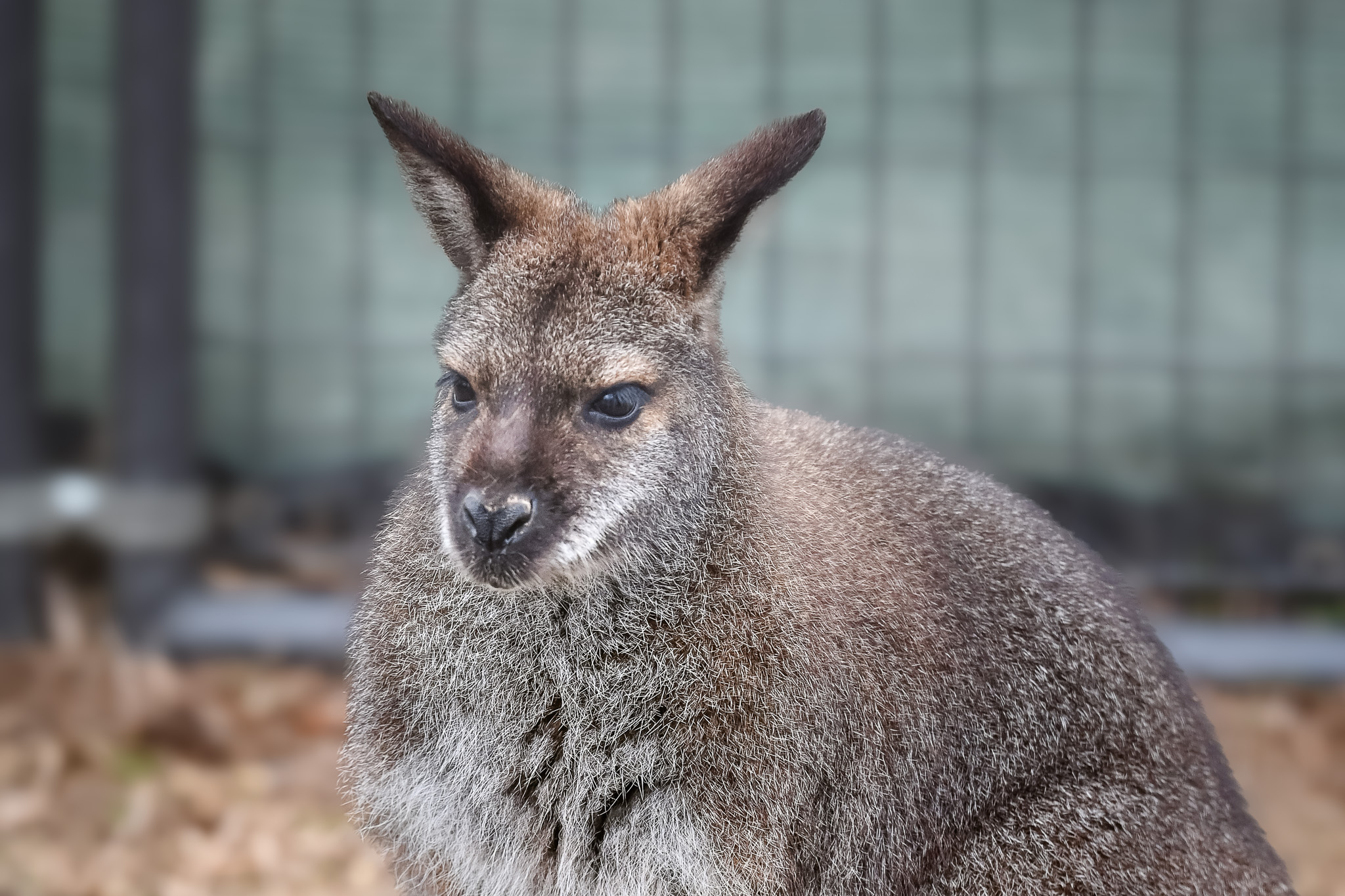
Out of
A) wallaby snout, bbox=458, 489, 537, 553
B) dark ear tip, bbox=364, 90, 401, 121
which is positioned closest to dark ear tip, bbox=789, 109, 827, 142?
dark ear tip, bbox=364, 90, 401, 121

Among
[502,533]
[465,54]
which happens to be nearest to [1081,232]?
[465,54]

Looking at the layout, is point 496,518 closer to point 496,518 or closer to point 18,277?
point 496,518

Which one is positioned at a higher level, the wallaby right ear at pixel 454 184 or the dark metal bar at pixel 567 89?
the dark metal bar at pixel 567 89

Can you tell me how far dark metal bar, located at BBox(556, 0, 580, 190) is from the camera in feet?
20.3

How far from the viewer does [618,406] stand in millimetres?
2713

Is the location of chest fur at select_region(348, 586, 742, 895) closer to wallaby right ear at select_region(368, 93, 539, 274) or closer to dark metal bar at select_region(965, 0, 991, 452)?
wallaby right ear at select_region(368, 93, 539, 274)

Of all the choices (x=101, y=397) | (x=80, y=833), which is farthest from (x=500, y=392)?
(x=101, y=397)

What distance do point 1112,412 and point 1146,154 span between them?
1361mm

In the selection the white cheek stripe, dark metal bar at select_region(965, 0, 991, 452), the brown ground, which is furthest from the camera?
dark metal bar at select_region(965, 0, 991, 452)

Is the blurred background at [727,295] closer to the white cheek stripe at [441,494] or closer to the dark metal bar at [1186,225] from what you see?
the dark metal bar at [1186,225]

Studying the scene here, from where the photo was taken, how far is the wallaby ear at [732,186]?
2693 mm

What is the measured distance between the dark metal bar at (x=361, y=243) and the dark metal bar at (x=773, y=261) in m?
2.05

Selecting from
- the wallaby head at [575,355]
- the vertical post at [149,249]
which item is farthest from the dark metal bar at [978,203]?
the vertical post at [149,249]

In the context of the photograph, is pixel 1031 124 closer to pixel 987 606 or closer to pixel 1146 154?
pixel 1146 154
